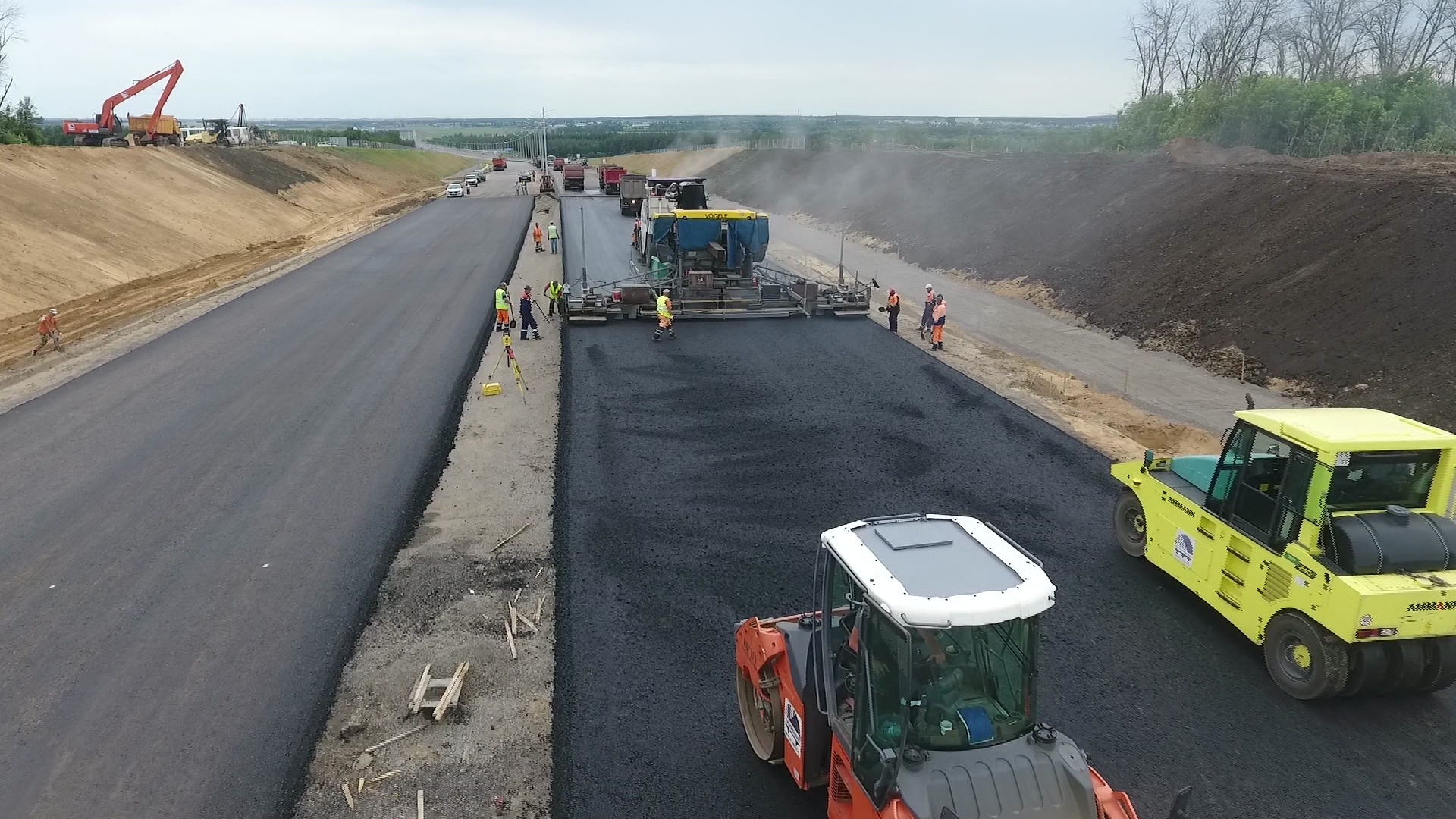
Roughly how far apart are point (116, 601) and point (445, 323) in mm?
12867

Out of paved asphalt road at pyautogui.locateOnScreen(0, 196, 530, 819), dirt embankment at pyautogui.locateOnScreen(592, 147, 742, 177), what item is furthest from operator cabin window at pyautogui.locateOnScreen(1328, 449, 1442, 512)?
dirt embankment at pyautogui.locateOnScreen(592, 147, 742, 177)

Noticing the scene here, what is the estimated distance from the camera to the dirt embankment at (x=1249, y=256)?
53.7ft

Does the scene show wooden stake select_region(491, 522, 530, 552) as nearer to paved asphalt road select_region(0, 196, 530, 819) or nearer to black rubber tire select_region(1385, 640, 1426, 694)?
paved asphalt road select_region(0, 196, 530, 819)

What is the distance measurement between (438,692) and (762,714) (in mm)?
3039

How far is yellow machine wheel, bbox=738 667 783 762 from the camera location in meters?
6.09

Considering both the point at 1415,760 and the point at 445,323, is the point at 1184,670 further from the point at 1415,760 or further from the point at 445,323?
the point at 445,323

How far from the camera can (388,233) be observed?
125ft

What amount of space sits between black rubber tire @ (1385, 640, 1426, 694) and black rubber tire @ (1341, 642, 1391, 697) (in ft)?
0.15

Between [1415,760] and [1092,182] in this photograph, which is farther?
[1092,182]

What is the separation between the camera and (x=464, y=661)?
7934mm

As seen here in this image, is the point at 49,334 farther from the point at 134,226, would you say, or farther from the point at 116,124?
the point at 116,124

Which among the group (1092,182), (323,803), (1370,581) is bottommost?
(323,803)

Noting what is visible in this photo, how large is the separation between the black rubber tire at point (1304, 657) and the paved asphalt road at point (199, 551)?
825 centimetres

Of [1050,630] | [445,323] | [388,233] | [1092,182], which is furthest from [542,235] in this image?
[1050,630]
